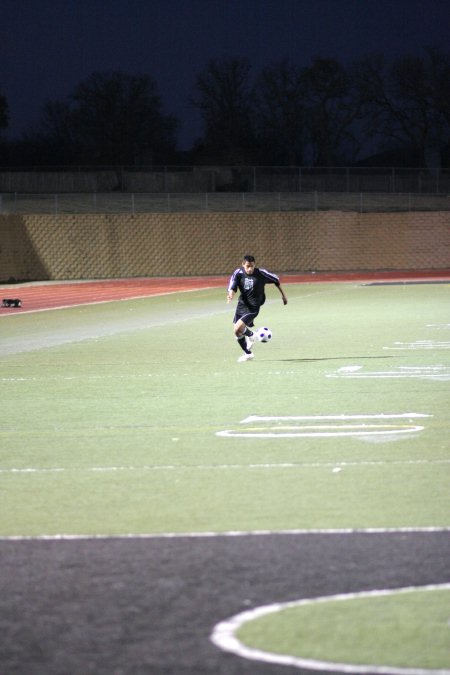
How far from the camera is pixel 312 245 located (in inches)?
2552

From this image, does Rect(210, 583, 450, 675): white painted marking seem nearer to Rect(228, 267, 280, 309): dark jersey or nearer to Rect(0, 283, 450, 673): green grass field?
Rect(0, 283, 450, 673): green grass field

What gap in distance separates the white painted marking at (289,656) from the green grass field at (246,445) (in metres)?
0.08

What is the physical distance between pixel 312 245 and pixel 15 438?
53660mm

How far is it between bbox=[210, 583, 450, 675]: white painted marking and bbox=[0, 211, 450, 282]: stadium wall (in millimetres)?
53148

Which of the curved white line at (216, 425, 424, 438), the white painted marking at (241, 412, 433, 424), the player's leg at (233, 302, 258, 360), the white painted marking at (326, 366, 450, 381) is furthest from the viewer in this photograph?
the player's leg at (233, 302, 258, 360)

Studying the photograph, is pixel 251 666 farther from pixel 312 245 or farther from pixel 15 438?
pixel 312 245

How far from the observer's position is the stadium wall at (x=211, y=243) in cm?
6081

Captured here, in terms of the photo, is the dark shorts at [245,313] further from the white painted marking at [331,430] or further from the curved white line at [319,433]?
the curved white line at [319,433]

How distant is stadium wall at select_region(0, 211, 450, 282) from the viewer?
200ft

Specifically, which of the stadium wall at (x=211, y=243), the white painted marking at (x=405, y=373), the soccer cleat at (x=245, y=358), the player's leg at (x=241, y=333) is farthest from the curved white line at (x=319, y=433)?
the stadium wall at (x=211, y=243)

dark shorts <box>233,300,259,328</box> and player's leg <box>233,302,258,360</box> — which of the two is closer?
player's leg <box>233,302,258,360</box>

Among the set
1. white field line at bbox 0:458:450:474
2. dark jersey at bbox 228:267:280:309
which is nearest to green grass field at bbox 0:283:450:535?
white field line at bbox 0:458:450:474

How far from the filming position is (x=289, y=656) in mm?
5156

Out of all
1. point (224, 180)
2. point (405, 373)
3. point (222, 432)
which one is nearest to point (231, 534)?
point (222, 432)
